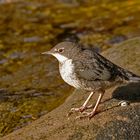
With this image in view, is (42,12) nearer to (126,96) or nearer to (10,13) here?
(10,13)

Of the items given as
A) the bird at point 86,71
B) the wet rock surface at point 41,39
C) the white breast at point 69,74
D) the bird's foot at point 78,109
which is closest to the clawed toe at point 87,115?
the bird at point 86,71

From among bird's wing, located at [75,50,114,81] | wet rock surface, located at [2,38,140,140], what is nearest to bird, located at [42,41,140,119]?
bird's wing, located at [75,50,114,81]

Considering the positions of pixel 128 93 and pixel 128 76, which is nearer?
pixel 128 76

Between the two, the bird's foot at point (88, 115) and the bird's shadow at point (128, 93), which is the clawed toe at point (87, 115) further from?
the bird's shadow at point (128, 93)

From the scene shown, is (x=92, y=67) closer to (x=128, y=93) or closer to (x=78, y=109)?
(x=78, y=109)

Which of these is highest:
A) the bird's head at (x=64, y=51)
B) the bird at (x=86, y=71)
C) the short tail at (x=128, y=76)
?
the bird's head at (x=64, y=51)

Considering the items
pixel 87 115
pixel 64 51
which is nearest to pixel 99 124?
pixel 87 115
